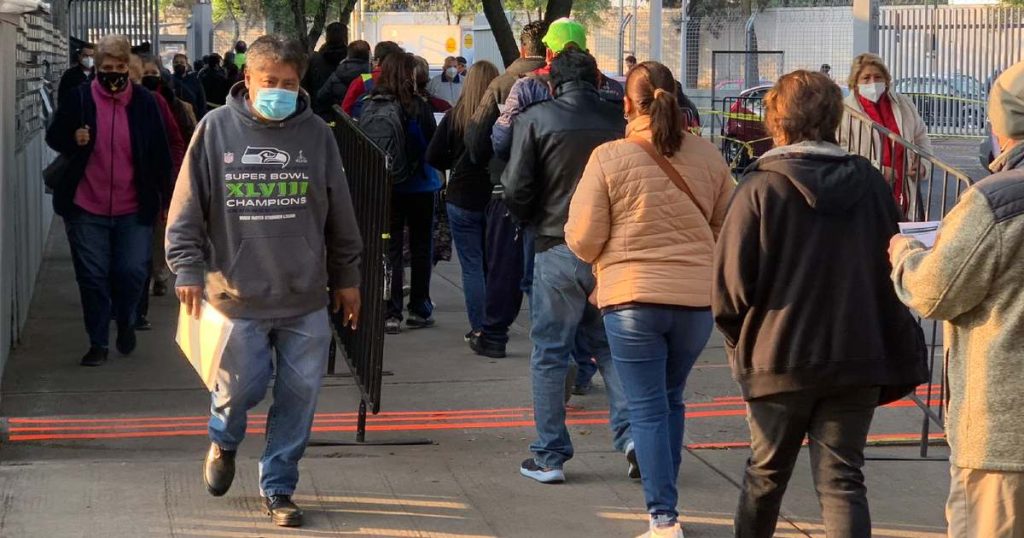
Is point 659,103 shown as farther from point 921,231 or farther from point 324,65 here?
point 324,65

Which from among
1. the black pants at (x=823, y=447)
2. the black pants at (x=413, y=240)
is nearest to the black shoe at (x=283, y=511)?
the black pants at (x=823, y=447)

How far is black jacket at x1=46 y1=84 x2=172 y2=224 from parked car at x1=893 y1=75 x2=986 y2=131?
42.5 feet

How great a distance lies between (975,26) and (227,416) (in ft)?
53.0

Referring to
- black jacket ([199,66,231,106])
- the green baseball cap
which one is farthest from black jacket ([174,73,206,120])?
the green baseball cap

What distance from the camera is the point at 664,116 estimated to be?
5148 millimetres

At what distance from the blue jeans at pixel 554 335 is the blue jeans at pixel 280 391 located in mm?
949

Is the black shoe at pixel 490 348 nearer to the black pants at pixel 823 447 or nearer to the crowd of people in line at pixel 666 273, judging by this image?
the crowd of people in line at pixel 666 273

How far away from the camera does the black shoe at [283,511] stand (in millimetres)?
5359

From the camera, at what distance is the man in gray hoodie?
5219 mm

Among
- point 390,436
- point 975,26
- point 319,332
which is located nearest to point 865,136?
point 390,436

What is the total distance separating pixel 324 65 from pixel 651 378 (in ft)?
28.9

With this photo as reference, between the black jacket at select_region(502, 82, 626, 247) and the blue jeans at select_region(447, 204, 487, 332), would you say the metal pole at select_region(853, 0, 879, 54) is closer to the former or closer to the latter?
the blue jeans at select_region(447, 204, 487, 332)

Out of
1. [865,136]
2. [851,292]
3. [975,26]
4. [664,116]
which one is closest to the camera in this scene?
[851,292]

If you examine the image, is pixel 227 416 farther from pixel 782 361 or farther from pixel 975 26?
pixel 975 26
